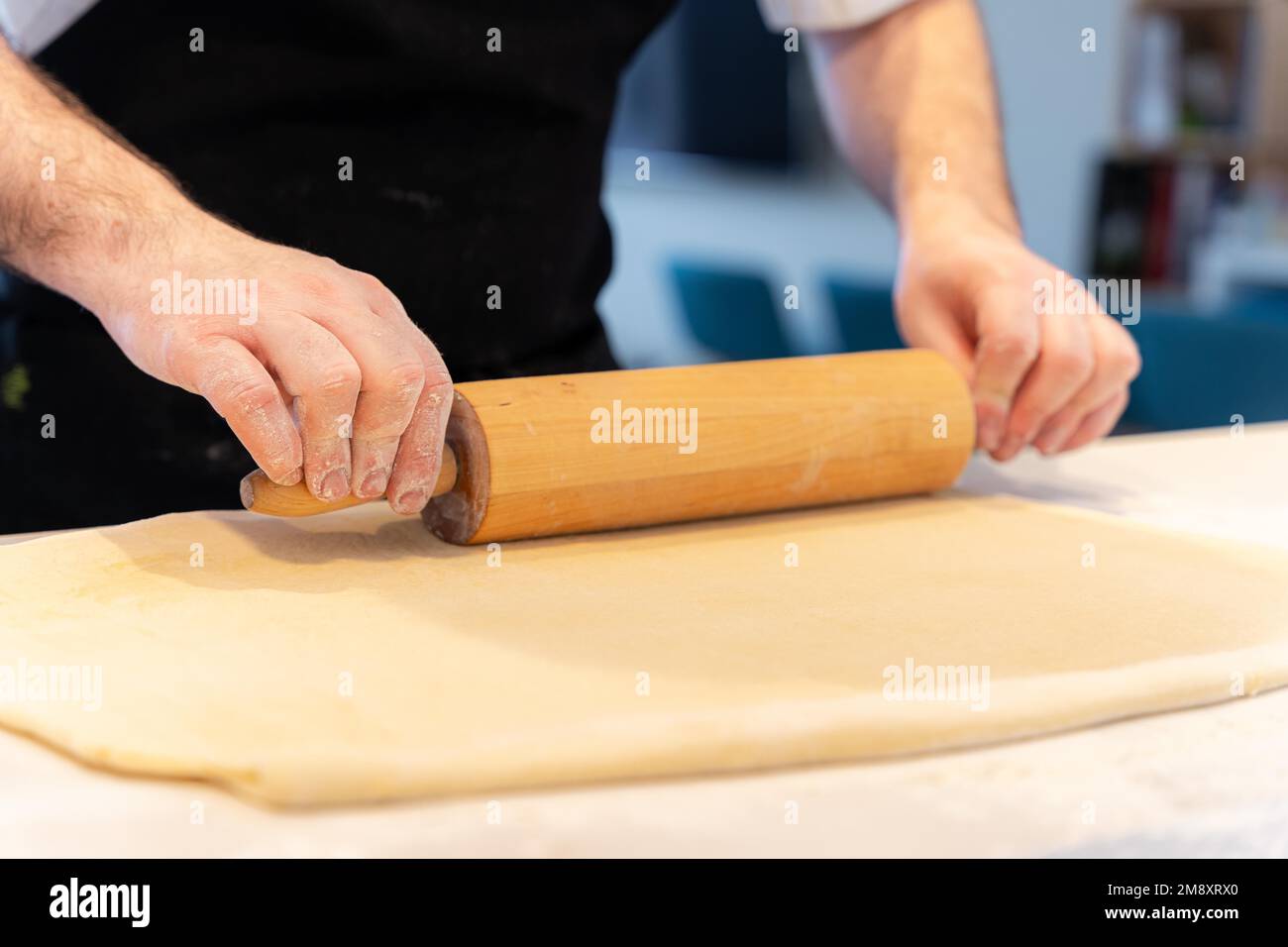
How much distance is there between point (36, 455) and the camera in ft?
4.53

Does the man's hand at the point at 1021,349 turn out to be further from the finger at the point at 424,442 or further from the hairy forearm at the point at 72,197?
the hairy forearm at the point at 72,197

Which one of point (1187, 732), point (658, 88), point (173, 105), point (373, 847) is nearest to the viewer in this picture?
point (373, 847)

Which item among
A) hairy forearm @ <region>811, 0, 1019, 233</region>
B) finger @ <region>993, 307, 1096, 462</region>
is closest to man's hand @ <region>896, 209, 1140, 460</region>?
finger @ <region>993, 307, 1096, 462</region>

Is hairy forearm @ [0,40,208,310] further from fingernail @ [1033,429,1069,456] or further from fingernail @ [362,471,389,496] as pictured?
fingernail @ [1033,429,1069,456]

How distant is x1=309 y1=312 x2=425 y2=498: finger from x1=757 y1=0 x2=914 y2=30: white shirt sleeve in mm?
976

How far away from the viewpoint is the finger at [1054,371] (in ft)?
4.19

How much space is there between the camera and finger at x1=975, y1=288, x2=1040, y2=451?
4.19 ft

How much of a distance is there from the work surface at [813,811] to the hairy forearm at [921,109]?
0.86 metres

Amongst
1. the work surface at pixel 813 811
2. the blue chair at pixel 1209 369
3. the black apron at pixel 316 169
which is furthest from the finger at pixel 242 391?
Answer: the blue chair at pixel 1209 369

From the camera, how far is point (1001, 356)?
128cm

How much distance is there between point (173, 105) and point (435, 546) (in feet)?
1.83

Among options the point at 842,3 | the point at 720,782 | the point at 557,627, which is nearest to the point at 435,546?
the point at 557,627
